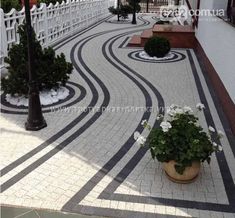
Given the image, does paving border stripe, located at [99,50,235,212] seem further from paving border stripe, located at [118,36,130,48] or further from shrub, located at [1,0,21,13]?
paving border stripe, located at [118,36,130,48]

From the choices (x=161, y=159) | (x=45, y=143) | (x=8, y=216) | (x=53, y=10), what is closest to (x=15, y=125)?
(x=45, y=143)

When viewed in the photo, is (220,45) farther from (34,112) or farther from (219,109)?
(34,112)

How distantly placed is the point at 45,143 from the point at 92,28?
1341cm

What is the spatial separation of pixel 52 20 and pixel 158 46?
4.36 metres

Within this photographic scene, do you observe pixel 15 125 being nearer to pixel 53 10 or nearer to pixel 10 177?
pixel 10 177

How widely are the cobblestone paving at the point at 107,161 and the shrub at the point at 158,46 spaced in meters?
2.60

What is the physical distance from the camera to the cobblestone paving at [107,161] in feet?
13.1

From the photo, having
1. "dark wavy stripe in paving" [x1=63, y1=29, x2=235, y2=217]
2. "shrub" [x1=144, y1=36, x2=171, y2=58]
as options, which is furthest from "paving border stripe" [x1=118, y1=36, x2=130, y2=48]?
"dark wavy stripe in paving" [x1=63, y1=29, x2=235, y2=217]

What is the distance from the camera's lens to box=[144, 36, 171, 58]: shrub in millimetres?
10992

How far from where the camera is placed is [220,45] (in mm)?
7848

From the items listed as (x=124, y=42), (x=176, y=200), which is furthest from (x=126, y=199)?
(x=124, y=42)

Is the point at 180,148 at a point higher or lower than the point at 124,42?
higher

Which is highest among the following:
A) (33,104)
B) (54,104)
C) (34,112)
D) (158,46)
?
(158,46)

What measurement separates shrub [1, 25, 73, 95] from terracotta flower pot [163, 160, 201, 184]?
351 cm
